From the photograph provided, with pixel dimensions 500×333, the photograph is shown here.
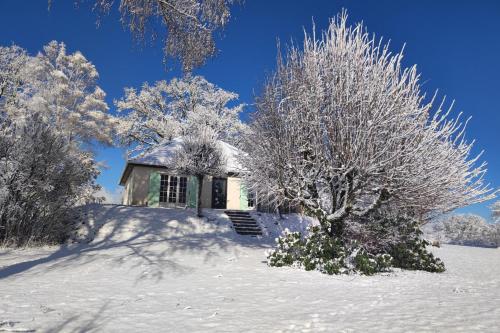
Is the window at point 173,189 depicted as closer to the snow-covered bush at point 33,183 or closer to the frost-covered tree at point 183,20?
the snow-covered bush at point 33,183

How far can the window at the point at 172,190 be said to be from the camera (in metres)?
21.5

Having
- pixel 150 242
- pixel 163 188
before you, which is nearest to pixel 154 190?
pixel 163 188

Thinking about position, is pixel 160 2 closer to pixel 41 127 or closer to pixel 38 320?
pixel 38 320

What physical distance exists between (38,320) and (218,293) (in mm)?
2817

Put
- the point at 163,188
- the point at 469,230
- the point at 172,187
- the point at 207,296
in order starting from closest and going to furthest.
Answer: the point at 207,296 → the point at 163,188 → the point at 172,187 → the point at 469,230

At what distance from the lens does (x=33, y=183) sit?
1271 centimetres

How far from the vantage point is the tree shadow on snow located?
9023mm

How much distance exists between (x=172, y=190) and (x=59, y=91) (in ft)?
40.2

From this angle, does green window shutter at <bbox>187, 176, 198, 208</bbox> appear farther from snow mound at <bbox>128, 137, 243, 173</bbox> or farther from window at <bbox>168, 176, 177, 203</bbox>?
snow mound at <bbox>128, 137, 243, 173</bbox>

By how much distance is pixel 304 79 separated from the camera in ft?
33.3

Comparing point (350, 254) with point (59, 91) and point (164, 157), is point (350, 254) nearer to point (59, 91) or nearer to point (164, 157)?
point (164, 157)

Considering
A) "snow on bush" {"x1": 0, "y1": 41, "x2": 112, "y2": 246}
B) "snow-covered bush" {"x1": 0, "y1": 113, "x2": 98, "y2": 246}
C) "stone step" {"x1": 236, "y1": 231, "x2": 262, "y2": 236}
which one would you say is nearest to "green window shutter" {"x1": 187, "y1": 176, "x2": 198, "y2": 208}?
"stone step" {"x1": 236, "y1": 231, "x2": 262, "y2": 236}

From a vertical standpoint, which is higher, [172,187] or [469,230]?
[172,187]

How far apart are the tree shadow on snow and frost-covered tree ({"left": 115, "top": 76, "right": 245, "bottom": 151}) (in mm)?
12507
